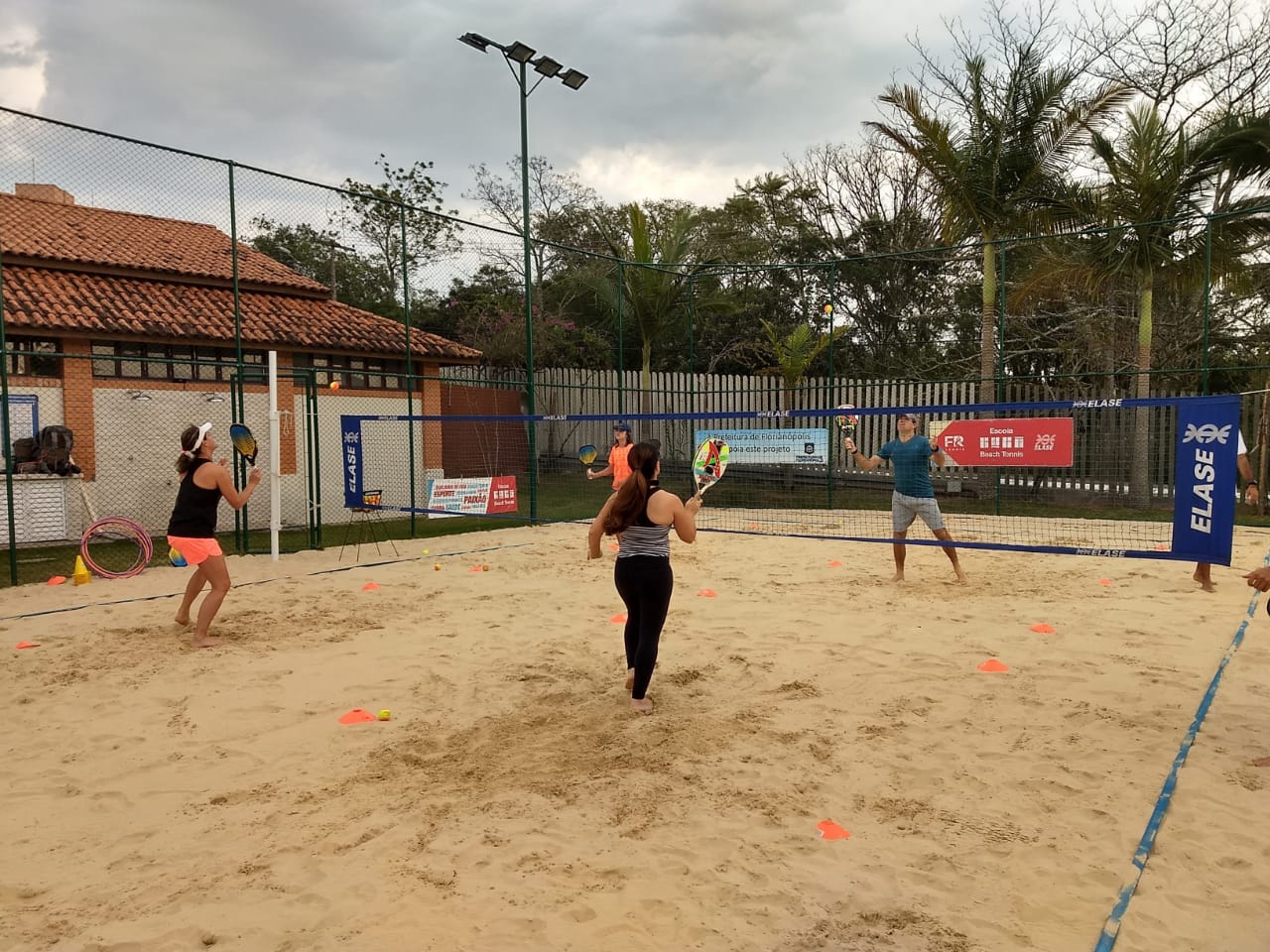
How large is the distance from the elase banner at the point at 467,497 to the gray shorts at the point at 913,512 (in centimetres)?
616

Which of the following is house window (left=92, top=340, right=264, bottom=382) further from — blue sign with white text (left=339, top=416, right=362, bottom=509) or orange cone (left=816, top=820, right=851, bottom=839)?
orange cone (left=816, top=820, right=851, bottom=839)

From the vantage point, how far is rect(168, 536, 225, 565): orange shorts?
6309 mm

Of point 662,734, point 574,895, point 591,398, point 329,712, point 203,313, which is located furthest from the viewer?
point 591,398

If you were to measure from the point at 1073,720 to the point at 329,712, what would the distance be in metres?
4.28

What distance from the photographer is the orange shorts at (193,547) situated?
631 cm

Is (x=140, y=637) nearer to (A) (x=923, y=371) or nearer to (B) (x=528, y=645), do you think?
(B) (x=528, y=645)

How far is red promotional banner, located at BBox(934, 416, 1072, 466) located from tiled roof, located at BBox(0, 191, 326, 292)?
1233cm

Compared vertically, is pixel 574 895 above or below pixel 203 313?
below

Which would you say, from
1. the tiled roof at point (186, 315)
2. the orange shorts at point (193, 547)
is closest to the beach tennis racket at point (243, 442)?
the orange shorts at point (193, 547)

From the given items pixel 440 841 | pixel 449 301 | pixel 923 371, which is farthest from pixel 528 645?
pixel 449 301

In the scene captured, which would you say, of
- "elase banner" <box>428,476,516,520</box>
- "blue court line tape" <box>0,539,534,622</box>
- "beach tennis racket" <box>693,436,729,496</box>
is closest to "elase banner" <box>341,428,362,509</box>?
"elase banner" <box>428,476,516,520</box>

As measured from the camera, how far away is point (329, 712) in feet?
16.1

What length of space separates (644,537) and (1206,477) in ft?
12.5

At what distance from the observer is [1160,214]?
1388cm
